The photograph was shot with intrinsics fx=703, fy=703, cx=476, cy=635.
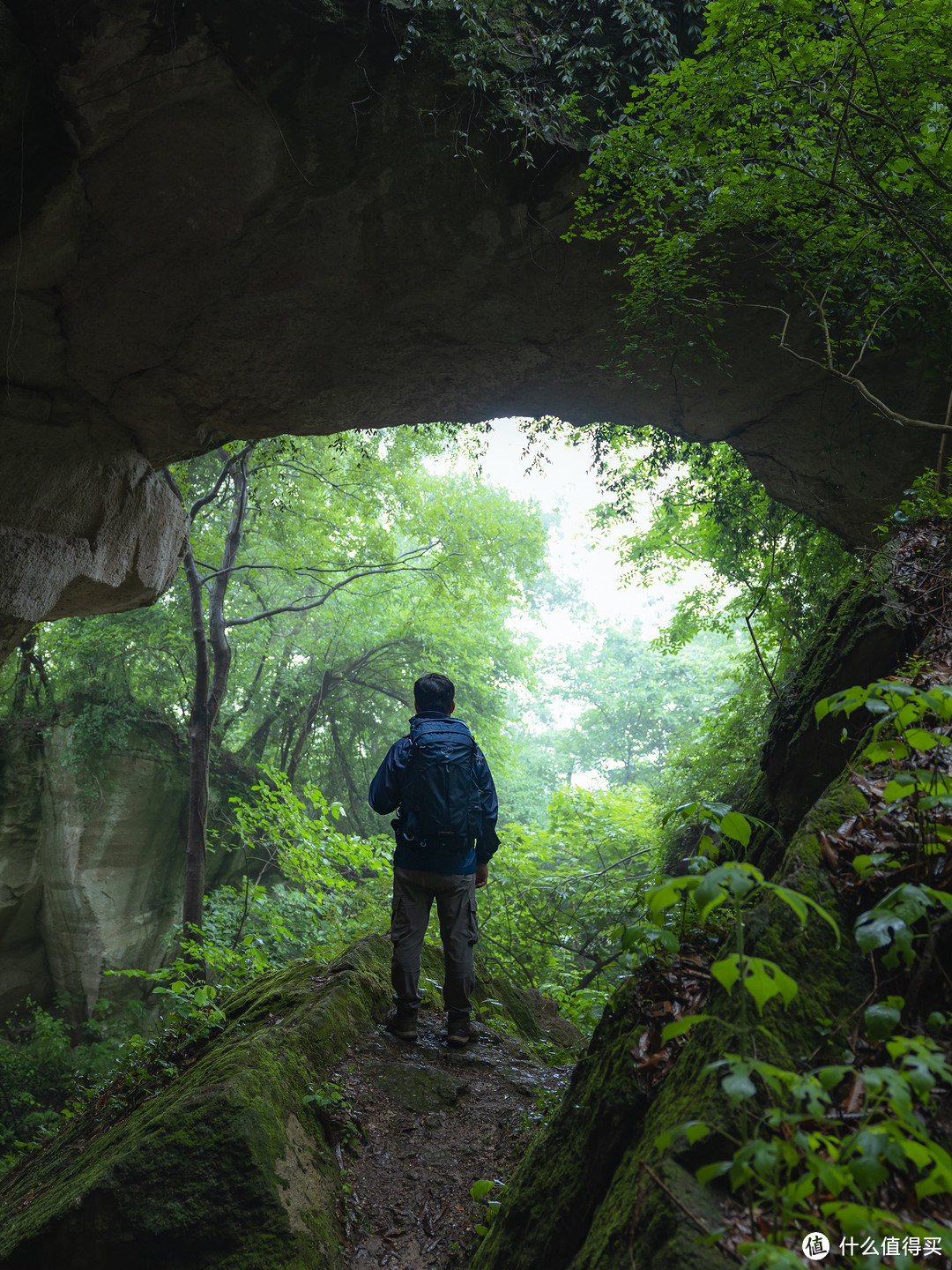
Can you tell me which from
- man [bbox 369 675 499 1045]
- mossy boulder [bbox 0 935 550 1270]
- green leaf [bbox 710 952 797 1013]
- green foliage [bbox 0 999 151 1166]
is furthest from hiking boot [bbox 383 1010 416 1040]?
green foliage [bbox 0 999 151 1166]

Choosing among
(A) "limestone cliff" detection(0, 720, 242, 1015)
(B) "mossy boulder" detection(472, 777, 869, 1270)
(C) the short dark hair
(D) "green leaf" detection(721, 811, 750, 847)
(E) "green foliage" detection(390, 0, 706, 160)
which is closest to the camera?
(B) "mossy boulder" detection(472, 777, 869, 1270)

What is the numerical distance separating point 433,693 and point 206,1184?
2547mm

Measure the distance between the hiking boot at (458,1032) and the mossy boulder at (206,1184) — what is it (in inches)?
38.8

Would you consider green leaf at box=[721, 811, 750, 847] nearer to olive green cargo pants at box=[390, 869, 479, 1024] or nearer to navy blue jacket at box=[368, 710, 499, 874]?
navy blue jacket at box=[368, 710, 499, 874]

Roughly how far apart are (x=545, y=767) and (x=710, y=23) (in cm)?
2890

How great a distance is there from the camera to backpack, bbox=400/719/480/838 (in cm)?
392

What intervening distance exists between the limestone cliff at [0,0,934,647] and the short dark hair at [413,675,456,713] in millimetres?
3177

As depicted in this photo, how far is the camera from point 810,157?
4055mm

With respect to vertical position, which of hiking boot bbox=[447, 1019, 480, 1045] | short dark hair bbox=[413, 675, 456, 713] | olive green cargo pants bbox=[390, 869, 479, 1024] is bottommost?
hiking boot bbox=[447, 1019, 480, 1045]

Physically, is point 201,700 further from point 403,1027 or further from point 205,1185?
point 205,1185

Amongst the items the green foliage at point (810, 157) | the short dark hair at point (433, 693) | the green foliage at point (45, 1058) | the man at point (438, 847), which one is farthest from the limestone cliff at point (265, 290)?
the green foliage at point (45, 1058)

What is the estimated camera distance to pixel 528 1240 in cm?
190

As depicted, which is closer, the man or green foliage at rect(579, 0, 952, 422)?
green foliage at rect(579, 0, 952, 422)

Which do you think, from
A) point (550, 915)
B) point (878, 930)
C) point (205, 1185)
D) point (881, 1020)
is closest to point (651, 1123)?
point (881, 1020)
